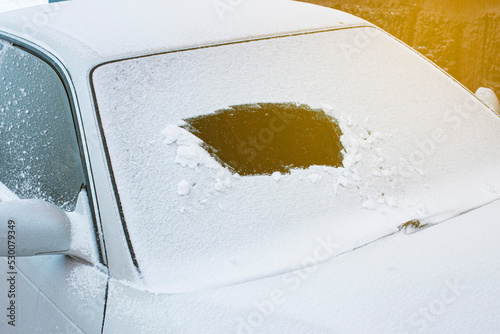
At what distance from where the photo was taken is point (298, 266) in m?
1.26

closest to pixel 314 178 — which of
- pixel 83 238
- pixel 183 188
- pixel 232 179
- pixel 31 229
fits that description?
pixel 232 179

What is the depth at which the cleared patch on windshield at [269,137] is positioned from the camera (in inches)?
58.0

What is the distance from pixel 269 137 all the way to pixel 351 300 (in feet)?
2.07

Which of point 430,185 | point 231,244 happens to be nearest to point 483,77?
point 430,185

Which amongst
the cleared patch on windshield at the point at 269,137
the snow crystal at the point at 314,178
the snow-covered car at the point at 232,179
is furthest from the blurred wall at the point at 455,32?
the snow crystal at the point at 314,178

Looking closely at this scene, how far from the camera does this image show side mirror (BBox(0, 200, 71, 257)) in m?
1.17

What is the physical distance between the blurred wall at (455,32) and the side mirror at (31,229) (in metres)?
4.63

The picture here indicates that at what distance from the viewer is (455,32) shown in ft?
15.9

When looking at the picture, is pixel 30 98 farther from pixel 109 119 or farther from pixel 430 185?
pixel 430 185

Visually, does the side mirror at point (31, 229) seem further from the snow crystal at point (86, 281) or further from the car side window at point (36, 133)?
the car side window at point (36, 133)

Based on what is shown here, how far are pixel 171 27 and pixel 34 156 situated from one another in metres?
0.69

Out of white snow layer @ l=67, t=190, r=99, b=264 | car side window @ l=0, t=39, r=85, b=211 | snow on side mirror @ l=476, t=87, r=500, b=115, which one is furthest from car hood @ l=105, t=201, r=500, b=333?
snow on side mirror @ l=476, t=87, r=500, b=115

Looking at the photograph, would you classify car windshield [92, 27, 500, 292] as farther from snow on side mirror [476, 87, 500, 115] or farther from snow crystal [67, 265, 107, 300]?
snow on side mirror [476, 87, 500, 115]

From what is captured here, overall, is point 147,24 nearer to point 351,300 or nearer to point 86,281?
point 86,281
